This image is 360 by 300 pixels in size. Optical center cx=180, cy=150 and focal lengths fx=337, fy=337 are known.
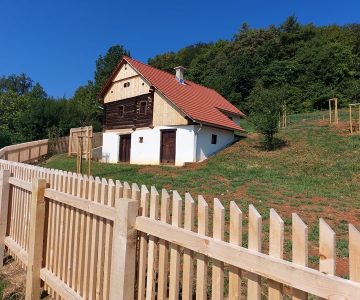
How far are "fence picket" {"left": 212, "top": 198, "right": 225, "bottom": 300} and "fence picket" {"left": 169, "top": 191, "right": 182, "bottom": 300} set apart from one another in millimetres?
373

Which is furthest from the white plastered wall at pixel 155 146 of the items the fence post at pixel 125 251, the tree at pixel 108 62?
the tree at pixel 108 62

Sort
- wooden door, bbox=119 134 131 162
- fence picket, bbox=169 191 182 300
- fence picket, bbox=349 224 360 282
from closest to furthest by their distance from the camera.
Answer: fence picket, bbox=349 224 360 282, fence picket, bbox=169 191 182 300, wooden door, bbox=119 134 131 162

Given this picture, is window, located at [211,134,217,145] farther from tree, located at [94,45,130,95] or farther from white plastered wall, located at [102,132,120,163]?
tree, located at [94,45,130,95]

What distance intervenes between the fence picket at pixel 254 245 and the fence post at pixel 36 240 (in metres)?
3.18

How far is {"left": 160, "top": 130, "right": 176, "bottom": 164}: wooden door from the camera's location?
21.5m

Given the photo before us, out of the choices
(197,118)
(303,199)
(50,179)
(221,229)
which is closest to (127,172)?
(197,118)

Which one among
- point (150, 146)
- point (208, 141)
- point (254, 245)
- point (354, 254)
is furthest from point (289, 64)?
point (354, 254)

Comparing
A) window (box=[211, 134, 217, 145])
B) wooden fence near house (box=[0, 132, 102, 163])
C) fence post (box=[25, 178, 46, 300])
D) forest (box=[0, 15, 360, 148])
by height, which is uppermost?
Answer: forest (box=[0, 15, 360, 148])

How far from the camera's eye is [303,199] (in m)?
10.1

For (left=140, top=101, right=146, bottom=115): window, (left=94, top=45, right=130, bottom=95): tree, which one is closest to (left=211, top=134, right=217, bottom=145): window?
(left=140, top=101, right=146, bottom=115): window

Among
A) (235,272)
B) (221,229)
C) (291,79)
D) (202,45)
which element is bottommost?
(235,272)

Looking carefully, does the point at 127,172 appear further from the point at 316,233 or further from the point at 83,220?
the point at 83,220

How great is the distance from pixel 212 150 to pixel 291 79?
33.0 metres

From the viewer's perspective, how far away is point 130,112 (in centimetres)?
2502
